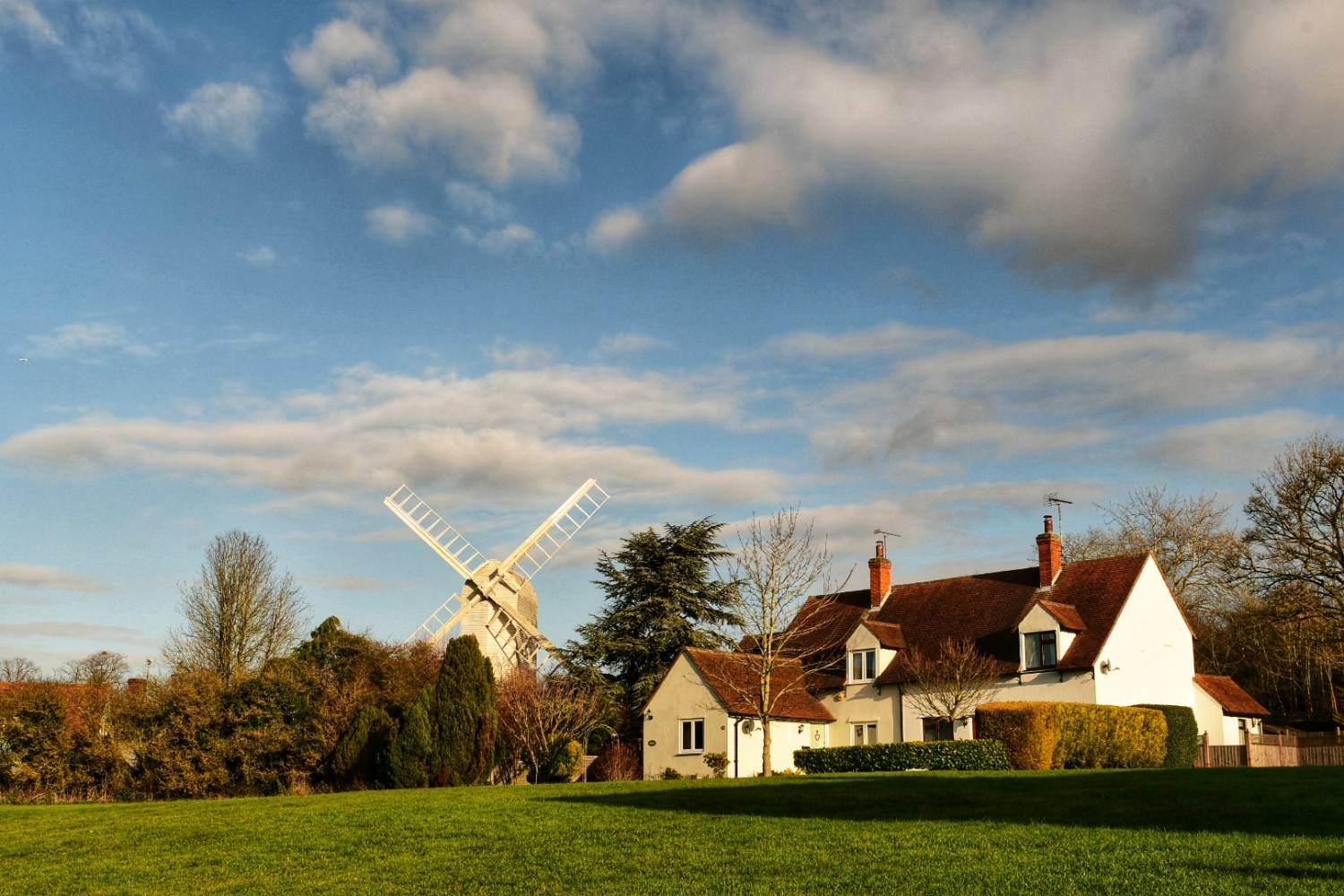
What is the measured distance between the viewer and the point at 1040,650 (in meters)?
39.0

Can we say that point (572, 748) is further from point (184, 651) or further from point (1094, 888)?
point (1094, 888)

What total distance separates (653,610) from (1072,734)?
1829 centimetres

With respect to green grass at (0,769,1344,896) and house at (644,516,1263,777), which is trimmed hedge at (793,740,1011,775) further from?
green grass at (0,769,1344,896)

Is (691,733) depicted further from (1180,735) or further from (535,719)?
(1180,735)

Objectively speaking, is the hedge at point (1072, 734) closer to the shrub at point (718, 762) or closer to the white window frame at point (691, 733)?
the shrub at point (718, 762)

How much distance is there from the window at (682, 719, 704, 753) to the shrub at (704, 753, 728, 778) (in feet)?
4.73

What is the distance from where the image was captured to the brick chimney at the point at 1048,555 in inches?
1649

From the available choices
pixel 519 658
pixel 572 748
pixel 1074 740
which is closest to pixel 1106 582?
pixel 1074 740

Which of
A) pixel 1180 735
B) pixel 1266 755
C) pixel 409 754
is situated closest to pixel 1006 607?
pixel 1180 735

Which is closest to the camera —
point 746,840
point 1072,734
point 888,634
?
point 746,840

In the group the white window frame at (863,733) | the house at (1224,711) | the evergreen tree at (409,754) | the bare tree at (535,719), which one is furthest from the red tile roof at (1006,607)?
the evergreen tree at (409,754)

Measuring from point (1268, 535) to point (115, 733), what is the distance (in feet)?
131

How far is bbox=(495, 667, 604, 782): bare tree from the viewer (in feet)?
121

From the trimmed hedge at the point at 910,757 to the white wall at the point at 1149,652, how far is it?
5777mm
